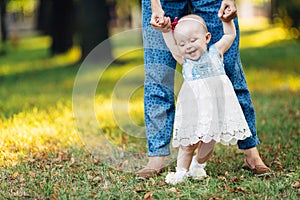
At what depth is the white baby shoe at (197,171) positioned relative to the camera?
3878 millimetres

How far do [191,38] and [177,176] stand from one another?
0.87 metres

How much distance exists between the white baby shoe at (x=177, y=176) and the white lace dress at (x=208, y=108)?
→ 212 millimetres

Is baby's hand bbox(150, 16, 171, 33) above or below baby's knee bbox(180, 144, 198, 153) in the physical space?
above

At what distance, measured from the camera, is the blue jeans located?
400 cm

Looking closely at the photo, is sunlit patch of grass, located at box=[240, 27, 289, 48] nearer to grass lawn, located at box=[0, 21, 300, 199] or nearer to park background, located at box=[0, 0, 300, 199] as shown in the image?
park background, located at box=[0, 0, 300, 199]

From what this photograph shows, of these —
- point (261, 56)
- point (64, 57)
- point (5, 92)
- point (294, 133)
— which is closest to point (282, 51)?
point (261, 56)

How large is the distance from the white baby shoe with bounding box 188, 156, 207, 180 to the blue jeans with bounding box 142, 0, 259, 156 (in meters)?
0.24

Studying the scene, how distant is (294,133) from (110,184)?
227cm

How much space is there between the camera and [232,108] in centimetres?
370

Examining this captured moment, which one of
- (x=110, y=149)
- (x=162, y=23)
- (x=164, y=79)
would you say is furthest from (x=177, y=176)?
(x=110, y=149)

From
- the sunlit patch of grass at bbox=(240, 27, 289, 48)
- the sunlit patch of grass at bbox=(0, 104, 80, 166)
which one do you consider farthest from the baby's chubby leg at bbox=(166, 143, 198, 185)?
the sunlit patch of grass at bbox=(240, 27, 289, 48)

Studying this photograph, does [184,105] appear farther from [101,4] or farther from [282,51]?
[282,51]

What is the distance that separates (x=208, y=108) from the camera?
3.67 metres

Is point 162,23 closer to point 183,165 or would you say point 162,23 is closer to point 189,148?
point 189,148
